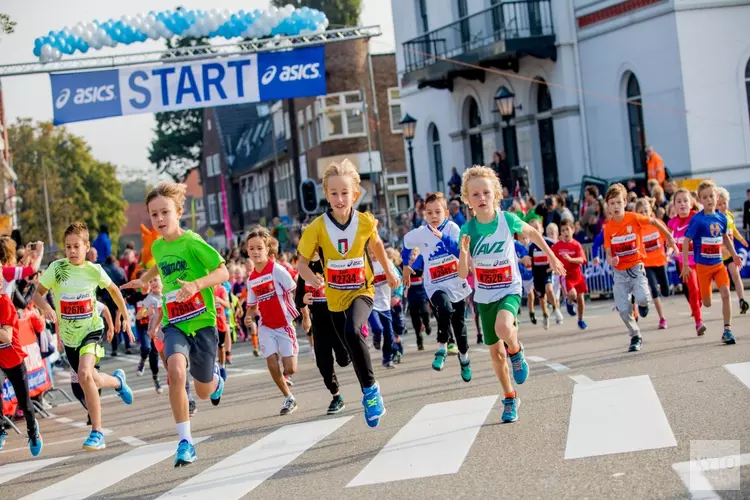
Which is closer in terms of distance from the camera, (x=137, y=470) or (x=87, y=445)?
(x=137, y=470)

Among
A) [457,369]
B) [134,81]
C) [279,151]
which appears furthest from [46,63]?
[279,151]

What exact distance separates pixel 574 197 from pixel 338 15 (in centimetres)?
4029

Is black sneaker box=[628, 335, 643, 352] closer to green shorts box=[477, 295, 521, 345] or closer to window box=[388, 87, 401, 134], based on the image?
green shorts box=[477, 295, 521, 345]

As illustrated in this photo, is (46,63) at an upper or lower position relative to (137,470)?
upper

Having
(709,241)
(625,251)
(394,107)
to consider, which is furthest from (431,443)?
(394,107)

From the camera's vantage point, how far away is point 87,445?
9.66 meters

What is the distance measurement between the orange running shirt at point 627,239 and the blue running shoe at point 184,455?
6.74 meters

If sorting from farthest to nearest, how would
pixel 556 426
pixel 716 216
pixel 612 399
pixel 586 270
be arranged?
pixel 586 270 → pixel 716 216 → pixel 612 399 → pixel 556 426

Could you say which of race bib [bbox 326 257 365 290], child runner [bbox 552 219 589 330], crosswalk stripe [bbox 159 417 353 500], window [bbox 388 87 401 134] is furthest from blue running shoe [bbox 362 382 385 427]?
window [bbox 388 87 401 134]

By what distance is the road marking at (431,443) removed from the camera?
7.17m

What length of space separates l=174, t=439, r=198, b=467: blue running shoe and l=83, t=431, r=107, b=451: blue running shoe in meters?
1.54

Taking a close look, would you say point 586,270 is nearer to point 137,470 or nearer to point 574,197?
point 574,197

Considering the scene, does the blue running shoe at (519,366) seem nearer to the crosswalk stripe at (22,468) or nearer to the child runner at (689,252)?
the crosswalk stripe at (22,468)

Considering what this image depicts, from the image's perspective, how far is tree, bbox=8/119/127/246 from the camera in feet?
241
